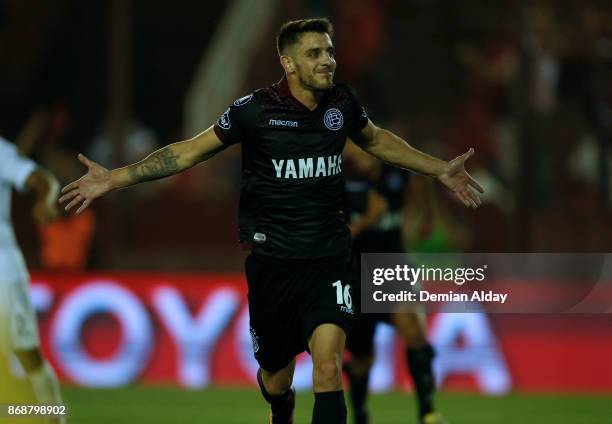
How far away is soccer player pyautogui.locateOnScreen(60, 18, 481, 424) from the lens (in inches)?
290

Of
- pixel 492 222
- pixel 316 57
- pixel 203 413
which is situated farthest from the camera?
pixel 492 222

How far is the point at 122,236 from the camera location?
14.9 m

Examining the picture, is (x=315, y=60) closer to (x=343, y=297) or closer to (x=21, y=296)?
(x=343, y=297)

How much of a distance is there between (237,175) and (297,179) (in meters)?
7.72

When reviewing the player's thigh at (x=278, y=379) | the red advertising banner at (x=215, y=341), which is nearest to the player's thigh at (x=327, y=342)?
the player's thigh at (x=278, y=379)

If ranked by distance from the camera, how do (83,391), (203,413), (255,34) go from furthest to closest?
(255,34) < (83,391) < (203,413)

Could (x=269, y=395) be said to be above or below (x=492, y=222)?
below

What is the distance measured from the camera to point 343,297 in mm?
7484

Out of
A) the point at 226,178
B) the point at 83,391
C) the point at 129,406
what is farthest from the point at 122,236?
the point at 129,406

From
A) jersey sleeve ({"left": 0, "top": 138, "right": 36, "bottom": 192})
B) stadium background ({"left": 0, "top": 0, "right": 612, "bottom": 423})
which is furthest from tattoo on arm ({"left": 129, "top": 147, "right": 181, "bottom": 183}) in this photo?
stadium background ({"left": 0, "top": 0, "right": 612, "bottom": 423})

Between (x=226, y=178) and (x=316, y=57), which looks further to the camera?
(x=226, y=178)

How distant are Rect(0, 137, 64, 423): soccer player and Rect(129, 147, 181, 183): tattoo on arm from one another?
145 centimetres

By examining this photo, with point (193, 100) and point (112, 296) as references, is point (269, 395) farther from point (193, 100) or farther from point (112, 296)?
point (193, 100)

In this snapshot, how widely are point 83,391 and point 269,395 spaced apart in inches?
201
